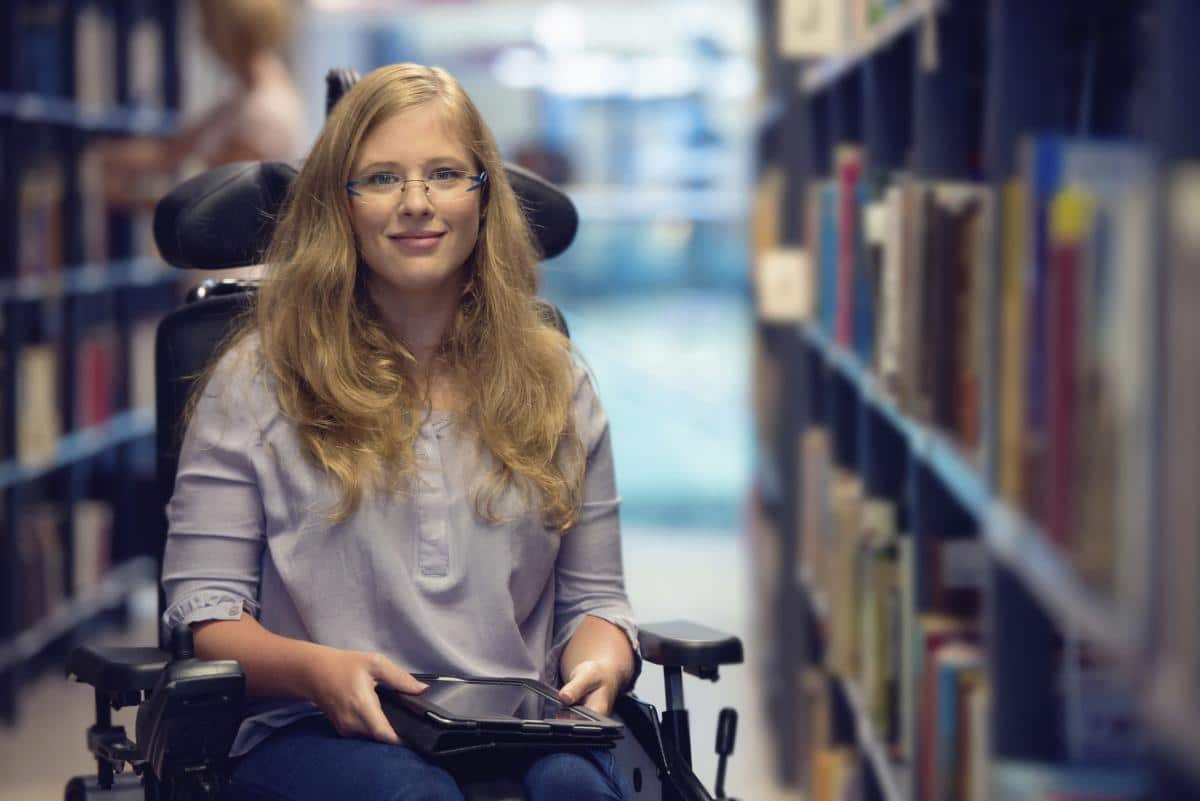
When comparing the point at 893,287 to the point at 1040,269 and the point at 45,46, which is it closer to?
the point at 1040,269

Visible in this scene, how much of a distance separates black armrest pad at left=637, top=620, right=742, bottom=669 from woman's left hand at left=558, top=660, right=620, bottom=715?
0.20ft

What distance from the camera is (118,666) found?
164 centimetres

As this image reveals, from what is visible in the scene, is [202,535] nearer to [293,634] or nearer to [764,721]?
[293,634]

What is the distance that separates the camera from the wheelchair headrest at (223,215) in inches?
74.4

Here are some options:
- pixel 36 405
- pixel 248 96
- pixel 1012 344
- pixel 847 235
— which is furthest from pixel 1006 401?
pixel 36 405

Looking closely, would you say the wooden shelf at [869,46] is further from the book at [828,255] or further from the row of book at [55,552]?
the row of book at [55,552]

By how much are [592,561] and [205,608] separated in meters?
0.45

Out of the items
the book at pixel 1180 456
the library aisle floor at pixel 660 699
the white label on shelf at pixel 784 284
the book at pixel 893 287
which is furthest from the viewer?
the library aisle floor at pixel 660 699

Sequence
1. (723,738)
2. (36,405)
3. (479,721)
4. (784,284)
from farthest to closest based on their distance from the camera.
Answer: (36,405) < (784,284) < (723,738) < (479,721)

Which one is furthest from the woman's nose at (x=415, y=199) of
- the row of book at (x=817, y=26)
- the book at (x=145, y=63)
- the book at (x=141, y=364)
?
the book at (x=145, y=63)

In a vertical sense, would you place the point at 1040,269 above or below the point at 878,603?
above

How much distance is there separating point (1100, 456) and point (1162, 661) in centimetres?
18

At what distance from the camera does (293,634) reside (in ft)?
5.82

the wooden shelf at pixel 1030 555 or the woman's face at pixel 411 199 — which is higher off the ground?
the woman's face at pixel 411 199
